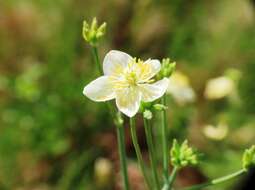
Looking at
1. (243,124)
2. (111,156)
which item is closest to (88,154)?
(111,156)

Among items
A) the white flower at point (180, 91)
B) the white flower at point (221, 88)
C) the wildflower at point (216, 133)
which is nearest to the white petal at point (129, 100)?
the wildflower at point (216, 133)

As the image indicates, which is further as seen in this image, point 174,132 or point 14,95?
point 14,95

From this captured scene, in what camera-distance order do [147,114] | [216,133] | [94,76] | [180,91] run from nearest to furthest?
1. [147,114]
2. [216,133]
3. [180,91]
4. [94,76]

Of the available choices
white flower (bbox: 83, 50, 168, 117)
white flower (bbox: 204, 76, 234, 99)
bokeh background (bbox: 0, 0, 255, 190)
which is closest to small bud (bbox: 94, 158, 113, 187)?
bokeh background (bbox: 0, 0, 255, 190)

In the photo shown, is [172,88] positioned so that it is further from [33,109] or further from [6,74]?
[6,74]

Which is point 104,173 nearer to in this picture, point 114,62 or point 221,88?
point 221,88

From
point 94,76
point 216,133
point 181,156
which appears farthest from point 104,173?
point 181,156

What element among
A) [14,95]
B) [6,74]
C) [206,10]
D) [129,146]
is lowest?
[129,146]
